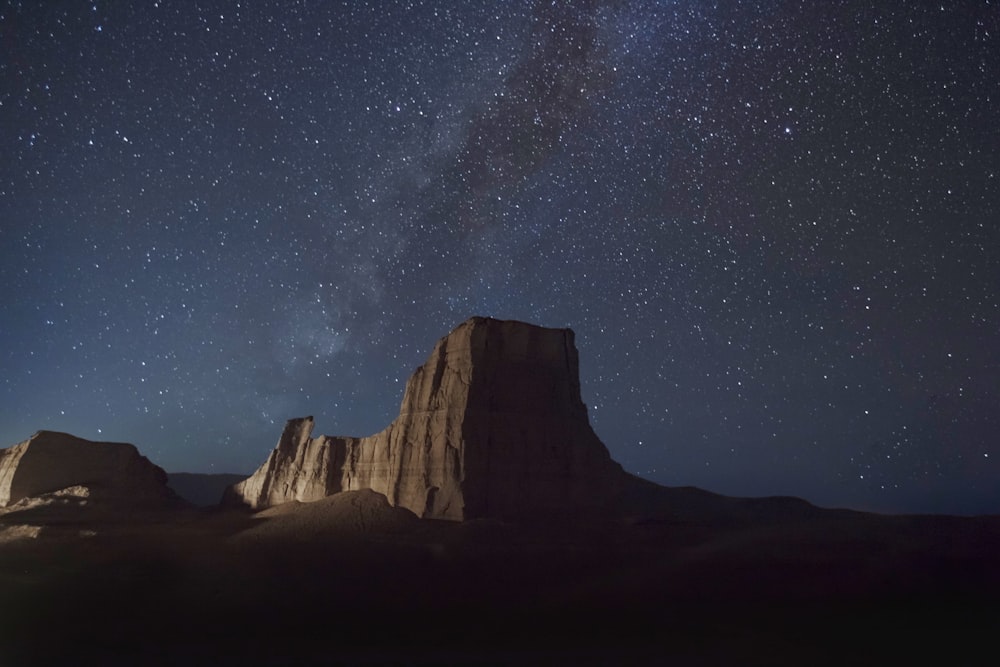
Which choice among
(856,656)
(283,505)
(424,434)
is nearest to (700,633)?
(856,656)

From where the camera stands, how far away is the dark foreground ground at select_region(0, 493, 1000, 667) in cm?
2123

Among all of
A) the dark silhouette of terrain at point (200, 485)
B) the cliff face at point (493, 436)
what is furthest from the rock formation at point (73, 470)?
the dark silhouette of terrain at point (200, 485)

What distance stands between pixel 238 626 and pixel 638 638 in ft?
41.2

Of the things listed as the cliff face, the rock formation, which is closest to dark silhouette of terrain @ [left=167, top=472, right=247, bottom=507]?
the rock formation

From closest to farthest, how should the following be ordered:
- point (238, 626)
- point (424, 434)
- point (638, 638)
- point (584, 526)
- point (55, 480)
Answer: point (638, 638), point (238, 626), point (584, 526), point (424, 434), point (55, 480)

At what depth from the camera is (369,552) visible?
3512cm

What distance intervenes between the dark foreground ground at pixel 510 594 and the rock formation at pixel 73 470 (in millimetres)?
20788

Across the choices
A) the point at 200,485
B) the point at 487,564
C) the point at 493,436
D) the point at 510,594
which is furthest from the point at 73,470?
the point at 200,485

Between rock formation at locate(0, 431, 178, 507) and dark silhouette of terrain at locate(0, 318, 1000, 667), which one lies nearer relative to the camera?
dark silhouette of terrain at locate(0, 318, 1000, 667)

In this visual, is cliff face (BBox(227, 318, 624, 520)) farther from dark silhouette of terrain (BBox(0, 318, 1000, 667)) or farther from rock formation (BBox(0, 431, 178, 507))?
rock formation (BBox(0, 431, 178, 507))

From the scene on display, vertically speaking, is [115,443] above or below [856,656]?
above

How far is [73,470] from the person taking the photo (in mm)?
62344

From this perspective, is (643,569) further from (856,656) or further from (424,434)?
(424,434)

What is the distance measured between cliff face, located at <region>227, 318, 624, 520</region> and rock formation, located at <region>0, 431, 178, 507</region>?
950 inches
